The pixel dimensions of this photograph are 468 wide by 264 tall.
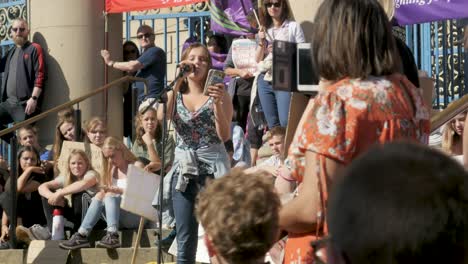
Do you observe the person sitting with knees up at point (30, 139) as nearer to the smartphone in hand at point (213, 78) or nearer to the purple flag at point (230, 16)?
the purple flag at point (230, 16)

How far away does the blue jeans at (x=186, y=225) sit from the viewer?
7250 millimetres

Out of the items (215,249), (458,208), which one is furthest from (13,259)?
(458,208)

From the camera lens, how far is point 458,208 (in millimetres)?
1725

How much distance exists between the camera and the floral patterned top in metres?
7.39

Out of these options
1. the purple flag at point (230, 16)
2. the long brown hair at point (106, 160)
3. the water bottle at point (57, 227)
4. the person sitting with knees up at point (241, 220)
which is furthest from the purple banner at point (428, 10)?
the person sitting with knees up at point (241, 220)

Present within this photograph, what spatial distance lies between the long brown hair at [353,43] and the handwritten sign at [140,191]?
14.6ft

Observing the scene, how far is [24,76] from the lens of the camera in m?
12.5

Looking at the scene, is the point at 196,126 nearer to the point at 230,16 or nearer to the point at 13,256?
the point at 13,256

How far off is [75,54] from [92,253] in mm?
3760

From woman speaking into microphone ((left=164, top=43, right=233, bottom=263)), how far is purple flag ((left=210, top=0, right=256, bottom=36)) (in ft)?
14.4

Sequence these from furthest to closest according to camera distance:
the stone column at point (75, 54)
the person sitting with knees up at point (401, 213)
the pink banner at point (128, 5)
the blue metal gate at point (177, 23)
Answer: the blue metal gate at point (177, 23) → the pink banner at point (128, 5) → the stone column at point (75, 54) → the person sitting with knees up at point (401, 213)

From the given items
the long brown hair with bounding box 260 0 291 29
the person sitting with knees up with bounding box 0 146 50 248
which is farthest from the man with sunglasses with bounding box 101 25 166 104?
the long brown hair with bounding box 260 0 291 29

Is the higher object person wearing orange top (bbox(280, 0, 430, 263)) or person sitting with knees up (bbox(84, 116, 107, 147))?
person wearing orange top (bbox(280, 0, 430, 263))

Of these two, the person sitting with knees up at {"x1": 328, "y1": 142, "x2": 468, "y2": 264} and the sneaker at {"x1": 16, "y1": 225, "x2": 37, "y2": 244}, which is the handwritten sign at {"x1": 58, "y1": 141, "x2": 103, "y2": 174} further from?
the person sitting with knees up at {"x1": 328, "y1": 142, "x2": 468, "y2": 264}
